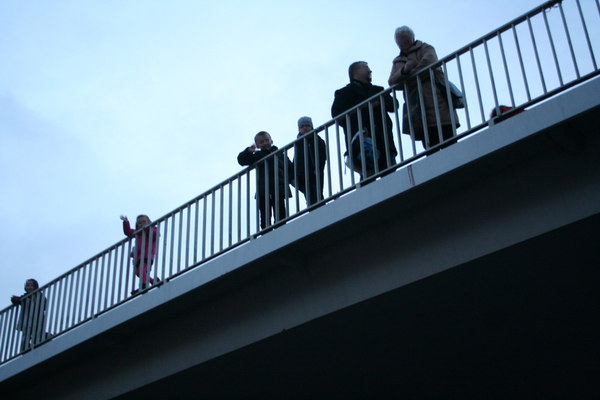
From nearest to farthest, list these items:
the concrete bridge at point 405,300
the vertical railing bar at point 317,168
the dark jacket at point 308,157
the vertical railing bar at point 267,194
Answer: the concrete bridge at point 405,300 < the vertical railing bar at point 317,168 < the vertical railing bar at point 267,194 < the dark jacket at point 308,157

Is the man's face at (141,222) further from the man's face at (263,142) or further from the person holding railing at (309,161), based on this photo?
the person holding railing at (309,161)

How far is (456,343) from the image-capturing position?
998 centimetres

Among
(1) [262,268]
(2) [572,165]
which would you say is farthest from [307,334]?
(2) [572,165]

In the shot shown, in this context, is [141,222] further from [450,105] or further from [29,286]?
[450,105]

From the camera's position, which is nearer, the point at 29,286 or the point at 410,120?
the point at 410,120

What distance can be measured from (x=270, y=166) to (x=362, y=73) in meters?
1.79

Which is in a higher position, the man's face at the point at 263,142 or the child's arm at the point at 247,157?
the man's face at the point at 263,142

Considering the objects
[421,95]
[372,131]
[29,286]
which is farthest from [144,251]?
[421,95]

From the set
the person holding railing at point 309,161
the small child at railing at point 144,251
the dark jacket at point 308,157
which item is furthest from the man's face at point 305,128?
the small child at railing at point 144,251

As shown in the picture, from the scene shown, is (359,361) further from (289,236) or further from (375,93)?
(375,93)

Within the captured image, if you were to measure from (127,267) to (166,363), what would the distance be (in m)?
1.65

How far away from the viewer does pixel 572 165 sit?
713 centimetres

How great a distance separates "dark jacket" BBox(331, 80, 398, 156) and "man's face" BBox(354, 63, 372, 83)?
0.07 meters

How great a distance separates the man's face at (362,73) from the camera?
32.4 feet
